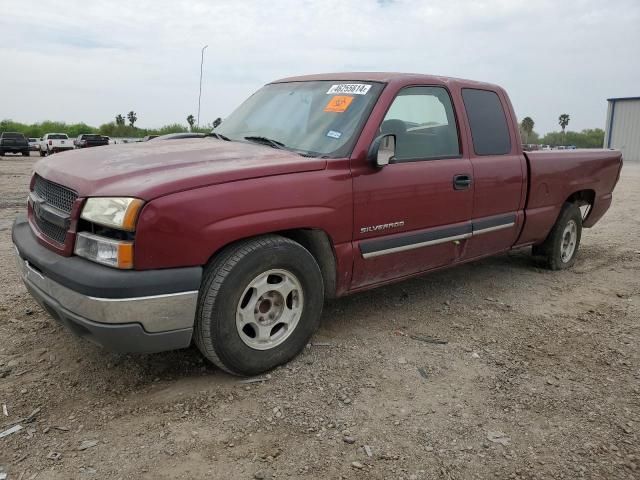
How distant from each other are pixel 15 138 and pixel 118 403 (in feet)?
115

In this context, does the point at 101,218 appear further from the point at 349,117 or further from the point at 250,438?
the point at 349,117

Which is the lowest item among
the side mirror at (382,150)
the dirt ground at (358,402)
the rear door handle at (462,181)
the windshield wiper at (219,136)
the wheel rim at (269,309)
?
the dirt ground at (358,402)

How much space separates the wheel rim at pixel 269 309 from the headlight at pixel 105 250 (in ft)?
2.12

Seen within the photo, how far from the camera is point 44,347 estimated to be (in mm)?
3512

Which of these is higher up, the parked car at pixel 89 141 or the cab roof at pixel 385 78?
the cab roof at pixel 385 78

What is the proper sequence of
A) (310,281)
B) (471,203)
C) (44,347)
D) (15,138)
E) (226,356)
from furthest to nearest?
(15,138)
(471,203)
(44,347)
(310,281)
(226,356)

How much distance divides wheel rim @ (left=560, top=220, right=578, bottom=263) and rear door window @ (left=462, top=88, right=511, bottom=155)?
1.59m

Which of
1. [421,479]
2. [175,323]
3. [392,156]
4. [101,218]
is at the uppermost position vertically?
[392,156]

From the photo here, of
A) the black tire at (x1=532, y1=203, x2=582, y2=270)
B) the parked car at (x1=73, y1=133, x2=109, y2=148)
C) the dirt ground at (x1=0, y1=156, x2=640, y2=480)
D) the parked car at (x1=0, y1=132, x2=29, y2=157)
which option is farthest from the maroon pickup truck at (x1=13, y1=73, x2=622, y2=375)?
the parked car at (x1=0, y1=132, x2=29, y2=157)

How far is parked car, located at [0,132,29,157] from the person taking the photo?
105 ft

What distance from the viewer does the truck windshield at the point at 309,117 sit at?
3617 mm

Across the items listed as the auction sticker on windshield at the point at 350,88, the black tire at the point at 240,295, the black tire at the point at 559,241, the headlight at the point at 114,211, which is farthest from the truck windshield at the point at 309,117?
the black tire at the point at 559,241

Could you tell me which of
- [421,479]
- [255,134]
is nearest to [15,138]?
[255,134]

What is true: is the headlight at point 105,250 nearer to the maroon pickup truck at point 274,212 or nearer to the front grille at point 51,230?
the maroon pickup truck at point 274,212
